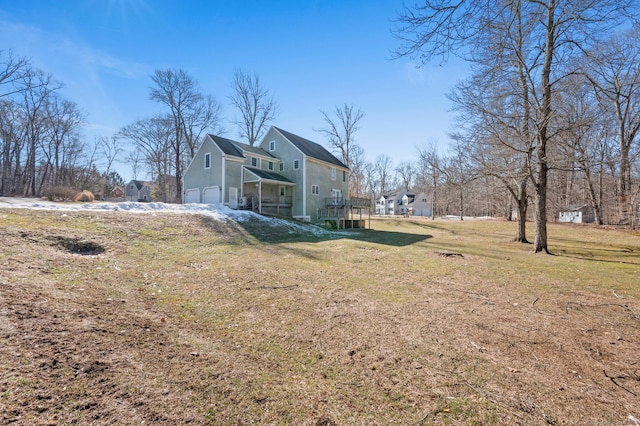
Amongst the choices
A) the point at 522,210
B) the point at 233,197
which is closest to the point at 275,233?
the point at 233,197

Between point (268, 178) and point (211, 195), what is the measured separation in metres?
4.63

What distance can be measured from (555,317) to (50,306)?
7.63m

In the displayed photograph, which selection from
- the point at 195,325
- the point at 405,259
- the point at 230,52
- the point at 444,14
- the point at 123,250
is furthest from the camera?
the point at 230,52

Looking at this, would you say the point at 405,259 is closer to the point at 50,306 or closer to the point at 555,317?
the point at 555,317

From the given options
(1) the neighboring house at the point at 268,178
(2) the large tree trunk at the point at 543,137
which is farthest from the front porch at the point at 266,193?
(2) the large tree trunk at the point at 543,137

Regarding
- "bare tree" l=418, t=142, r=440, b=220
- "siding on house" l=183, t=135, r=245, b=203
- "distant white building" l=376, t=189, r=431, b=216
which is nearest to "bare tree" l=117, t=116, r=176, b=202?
"siding on house" l=183, t=135, r=245, b=203

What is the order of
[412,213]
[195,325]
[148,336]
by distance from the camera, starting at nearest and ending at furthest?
[148,336], [195,325], [412,213]

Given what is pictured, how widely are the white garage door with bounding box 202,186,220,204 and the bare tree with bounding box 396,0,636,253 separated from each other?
1788cm

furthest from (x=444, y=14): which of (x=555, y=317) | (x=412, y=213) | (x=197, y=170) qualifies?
(x=412, y=213)

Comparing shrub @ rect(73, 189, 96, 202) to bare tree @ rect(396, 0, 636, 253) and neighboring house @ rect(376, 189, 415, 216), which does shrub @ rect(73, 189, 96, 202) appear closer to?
bare tree @ rect(396, 0, 636, 253)

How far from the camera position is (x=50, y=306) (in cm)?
347

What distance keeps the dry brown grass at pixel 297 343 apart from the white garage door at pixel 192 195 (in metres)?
14.7

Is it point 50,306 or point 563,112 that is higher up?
point 563,112

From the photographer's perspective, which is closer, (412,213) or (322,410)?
(322,410)
